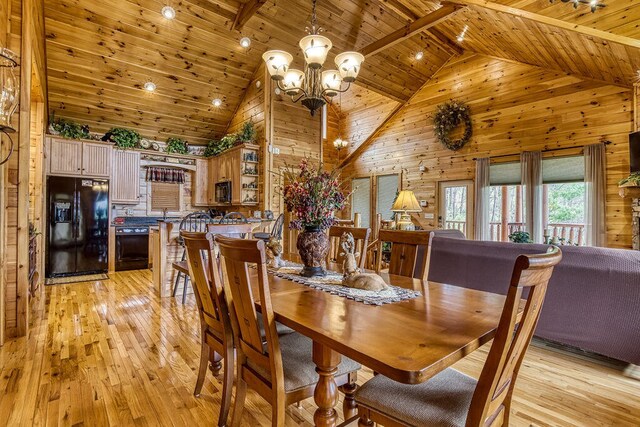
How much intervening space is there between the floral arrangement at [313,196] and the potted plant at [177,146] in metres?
6.00

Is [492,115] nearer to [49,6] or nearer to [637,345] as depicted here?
[637,345]

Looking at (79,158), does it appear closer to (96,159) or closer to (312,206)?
(96,159)

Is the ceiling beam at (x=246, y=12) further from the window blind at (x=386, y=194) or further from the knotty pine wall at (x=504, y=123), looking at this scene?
the window blind at (x=386, y=194)

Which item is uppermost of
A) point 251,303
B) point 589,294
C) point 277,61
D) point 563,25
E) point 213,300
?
point 563,25

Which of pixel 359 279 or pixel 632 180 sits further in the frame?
pixel 632 180

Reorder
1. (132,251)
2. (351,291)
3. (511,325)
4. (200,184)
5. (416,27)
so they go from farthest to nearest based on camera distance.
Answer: (200,184) → (132,251) → (416,27) → (351,291) → (511,325)

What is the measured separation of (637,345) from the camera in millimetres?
2266

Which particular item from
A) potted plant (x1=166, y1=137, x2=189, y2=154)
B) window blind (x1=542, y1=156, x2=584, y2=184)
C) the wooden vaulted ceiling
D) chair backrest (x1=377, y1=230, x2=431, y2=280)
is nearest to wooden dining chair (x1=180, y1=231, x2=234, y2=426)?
chair backrest (x1=377, y1=230, x2=431, y2=280)

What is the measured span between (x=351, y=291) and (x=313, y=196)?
23.7 inches

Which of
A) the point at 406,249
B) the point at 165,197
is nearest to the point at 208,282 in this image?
the point at 406,249

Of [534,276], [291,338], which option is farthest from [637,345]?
[291,338]

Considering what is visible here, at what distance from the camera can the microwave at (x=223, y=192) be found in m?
6.47

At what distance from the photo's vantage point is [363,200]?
9.20 metres

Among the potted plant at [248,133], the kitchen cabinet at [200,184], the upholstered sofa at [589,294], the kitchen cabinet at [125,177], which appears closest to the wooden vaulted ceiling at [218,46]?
the kitchen cabinet at [125,177]
